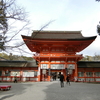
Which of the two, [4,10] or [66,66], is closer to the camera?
[4,10]

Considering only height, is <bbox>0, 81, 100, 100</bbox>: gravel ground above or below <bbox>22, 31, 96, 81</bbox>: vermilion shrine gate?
below

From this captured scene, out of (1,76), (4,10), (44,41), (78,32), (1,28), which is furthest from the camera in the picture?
(78,32)

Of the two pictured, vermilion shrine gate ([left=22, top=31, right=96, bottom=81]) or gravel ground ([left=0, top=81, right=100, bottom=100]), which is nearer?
gravel ground ([left=0, top=81, right=100, bottom=100])

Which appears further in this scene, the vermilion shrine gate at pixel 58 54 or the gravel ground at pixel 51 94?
the vermilion shrine gate at pixel 58 54

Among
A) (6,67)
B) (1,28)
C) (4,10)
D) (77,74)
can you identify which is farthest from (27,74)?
(4,10)

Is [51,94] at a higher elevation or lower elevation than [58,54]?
lower

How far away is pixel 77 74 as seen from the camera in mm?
24672

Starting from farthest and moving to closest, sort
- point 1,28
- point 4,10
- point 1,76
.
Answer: point 1,76 → point 1,28 → point 4,10

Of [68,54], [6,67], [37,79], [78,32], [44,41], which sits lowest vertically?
[37,79]

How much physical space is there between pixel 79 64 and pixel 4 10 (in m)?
21.6

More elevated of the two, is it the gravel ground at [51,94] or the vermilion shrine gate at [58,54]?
the vermilion shrine gate at [58,54]

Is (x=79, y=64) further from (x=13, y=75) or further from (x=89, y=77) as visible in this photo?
(x=13, y=75)

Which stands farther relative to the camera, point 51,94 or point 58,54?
point 58,54

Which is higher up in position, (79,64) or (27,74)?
(79,64)
